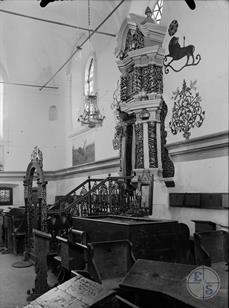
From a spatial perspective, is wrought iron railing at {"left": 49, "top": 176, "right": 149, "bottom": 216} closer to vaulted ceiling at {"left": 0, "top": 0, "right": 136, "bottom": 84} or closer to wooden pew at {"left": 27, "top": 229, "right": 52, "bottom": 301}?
wooden pew at {"left": 27, "top": 229, "right": 52, "bottom": 301}

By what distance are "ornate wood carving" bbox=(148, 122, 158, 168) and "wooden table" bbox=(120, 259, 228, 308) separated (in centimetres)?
426

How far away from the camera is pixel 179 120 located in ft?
27.2

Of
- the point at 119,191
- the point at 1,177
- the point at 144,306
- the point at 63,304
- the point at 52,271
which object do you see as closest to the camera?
the point at 63,304

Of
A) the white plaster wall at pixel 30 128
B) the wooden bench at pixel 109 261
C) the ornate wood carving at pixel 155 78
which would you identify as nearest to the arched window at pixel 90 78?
the white plaster wall at pixel 30 128

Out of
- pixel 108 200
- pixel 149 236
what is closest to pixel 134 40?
pixel 108 200

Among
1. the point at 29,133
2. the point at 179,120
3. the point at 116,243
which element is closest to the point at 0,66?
the point at 29,133

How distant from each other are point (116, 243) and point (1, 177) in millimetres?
13555

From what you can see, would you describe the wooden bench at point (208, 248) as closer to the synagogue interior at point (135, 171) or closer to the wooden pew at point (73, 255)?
the synagogue interior at point (135, 171)

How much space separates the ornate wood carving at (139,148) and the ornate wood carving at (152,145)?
0.18 m

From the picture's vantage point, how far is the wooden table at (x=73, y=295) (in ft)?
10.1

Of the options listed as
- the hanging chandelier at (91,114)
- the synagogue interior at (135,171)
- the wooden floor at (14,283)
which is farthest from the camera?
the hanging chandelier at (91,114)

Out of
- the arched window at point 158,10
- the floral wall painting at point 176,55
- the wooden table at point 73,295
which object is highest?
the arched window at point 158,10

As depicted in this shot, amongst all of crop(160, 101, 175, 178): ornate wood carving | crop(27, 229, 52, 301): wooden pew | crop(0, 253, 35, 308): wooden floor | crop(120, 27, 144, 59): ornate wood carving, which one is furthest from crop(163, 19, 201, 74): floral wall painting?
crop(0, 253, 35, 308): wooden floor

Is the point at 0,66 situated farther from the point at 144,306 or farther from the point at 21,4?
the point at 144,306
